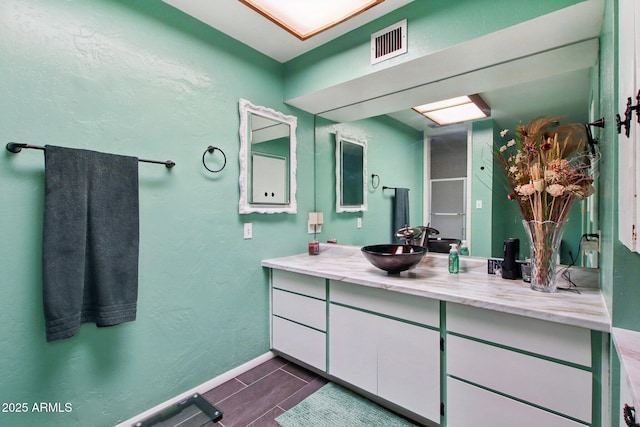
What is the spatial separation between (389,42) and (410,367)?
196 centimetres

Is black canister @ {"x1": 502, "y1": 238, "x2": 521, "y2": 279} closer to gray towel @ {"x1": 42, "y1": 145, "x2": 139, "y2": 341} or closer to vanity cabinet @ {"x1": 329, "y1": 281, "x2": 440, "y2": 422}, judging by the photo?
vanity cabinet @ {"x1": 329, "y1": 281, "x2": 440, "y2": 422}

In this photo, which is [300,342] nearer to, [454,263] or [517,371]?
[454,263]

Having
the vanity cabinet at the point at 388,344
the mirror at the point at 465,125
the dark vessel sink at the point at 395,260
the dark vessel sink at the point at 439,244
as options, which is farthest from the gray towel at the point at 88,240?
the dark vessel sink at the point at 439,244

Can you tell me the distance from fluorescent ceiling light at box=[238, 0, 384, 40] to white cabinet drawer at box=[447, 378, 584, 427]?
2.18 metres

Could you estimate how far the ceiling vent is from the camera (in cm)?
177

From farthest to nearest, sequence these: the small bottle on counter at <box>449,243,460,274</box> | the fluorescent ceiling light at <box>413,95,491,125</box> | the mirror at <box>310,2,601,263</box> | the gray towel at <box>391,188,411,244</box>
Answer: the gray towel at <box>391,188,411,244</box> → the fluorescent ceiling light at <box>413,95,491,125</box> → the small bottle on counter at <box>449,243,460,274</box> → the mirror at <box>310,2,601,263</box>

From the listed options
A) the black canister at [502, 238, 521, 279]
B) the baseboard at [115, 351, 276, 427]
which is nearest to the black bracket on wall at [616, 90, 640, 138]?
the black canister at [502, 238, 521, 279]

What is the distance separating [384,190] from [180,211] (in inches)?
62.3

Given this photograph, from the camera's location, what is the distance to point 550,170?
1380 mm

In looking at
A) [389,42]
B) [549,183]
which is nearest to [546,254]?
[549,183]

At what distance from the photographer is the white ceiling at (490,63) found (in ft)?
4.90

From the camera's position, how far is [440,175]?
85.4 inches

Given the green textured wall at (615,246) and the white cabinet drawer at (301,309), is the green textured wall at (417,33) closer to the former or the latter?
the green textured wall at (615,246)

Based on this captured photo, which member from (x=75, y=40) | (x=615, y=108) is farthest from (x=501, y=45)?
(x=75, y=40)
